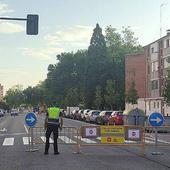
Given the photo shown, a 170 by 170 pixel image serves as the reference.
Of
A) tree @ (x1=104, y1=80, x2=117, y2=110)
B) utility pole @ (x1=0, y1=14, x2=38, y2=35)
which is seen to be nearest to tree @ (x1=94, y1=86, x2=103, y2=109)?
tree @ (x1=104, y1=80, x2=117, y2=110)

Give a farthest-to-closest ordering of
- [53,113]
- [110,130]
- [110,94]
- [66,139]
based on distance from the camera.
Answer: [110,94], [66,139], [110,130], [53,113]

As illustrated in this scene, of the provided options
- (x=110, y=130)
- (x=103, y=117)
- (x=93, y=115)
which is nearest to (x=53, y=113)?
(x=110, y=130)

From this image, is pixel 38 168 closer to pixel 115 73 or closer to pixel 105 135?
pixel 105 135

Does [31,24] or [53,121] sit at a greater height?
[31,24]

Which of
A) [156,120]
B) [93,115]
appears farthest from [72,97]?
[156,120]

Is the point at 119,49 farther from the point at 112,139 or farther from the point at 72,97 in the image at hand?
the point at 112,139

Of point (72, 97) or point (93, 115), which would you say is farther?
point (72, 97)

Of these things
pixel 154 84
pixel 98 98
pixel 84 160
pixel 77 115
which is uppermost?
pixel 154 84

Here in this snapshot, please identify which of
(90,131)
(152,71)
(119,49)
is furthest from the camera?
(119,49)

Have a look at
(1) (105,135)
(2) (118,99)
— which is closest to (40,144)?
(1) (105,135)

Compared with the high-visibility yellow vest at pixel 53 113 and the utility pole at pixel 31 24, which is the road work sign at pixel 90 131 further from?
A: the utility pole at pixel 31 24

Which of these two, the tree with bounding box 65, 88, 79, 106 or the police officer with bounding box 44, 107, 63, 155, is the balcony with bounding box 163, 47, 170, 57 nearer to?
the tree with bounding box 65, 88, 79, 106

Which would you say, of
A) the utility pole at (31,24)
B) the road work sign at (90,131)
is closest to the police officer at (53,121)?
the road work sign at (90,131)

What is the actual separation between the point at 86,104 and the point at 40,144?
7679 cm
